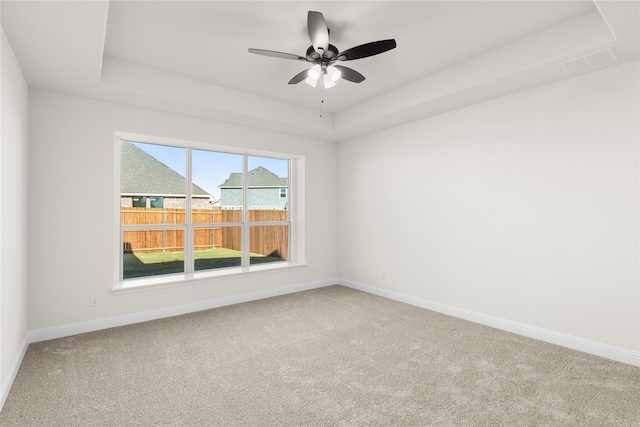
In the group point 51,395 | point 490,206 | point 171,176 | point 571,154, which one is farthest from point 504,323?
point 171,176

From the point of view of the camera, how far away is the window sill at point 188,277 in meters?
3.70

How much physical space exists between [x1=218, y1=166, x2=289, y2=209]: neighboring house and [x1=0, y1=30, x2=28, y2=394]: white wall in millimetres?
2209

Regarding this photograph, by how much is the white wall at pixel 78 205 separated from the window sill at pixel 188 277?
75 mm

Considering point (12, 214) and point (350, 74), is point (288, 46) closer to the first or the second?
point (350, 74)

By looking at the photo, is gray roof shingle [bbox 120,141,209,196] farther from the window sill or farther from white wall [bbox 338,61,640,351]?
white wall [bbox 338,61,640,351]

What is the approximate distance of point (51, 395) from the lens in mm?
2197

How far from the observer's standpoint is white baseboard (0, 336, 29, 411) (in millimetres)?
2121

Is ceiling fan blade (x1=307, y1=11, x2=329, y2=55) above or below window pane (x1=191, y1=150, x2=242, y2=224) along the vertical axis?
above

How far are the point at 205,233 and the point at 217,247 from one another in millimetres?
275

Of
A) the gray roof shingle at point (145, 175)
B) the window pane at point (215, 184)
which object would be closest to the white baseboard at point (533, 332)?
the window pane at point (215, 184)

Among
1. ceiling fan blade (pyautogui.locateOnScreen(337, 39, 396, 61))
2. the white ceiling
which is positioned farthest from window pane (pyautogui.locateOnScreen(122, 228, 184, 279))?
ceiling fan blade (pyautogui.locateOnScreen(337, 39, 396, 61))

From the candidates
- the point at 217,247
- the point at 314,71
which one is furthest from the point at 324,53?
the point at 217,247

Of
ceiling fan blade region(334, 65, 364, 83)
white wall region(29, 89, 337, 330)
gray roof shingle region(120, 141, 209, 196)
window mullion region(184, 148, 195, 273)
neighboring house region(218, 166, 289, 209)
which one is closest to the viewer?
ceiling fan blade region(334, 65, 364, 83)

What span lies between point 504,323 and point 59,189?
4809 millimetres
